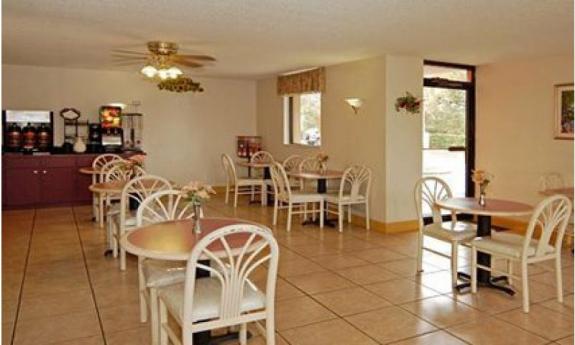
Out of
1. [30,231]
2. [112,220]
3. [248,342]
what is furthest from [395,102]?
[30,231]

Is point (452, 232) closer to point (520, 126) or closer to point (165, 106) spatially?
point (520, 126)

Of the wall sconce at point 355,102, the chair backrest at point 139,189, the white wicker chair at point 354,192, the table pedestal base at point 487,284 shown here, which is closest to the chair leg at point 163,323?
the chair backrest at point 139,189

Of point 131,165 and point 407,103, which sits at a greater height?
point 407,103

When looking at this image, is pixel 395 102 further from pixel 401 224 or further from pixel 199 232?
pixel 199 232

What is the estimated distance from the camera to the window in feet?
27.5

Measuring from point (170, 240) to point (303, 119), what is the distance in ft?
20.8

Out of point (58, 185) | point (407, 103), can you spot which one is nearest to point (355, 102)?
point (407, 103)

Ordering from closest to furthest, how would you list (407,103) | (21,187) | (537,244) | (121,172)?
(537,244), (121,172), (407,103), (21,187)

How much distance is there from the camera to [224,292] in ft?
7.88

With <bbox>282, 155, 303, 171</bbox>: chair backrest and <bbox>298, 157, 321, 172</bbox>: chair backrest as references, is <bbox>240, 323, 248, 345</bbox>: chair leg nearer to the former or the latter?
<bbox>298, 157, 321, 172</bbox>: chair backrest

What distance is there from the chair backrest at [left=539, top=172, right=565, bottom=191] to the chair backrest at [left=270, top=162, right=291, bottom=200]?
10.6 feet

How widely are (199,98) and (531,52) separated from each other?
5.92 m

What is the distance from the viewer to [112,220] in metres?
5.00

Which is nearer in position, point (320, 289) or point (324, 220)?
point (320, 289)
